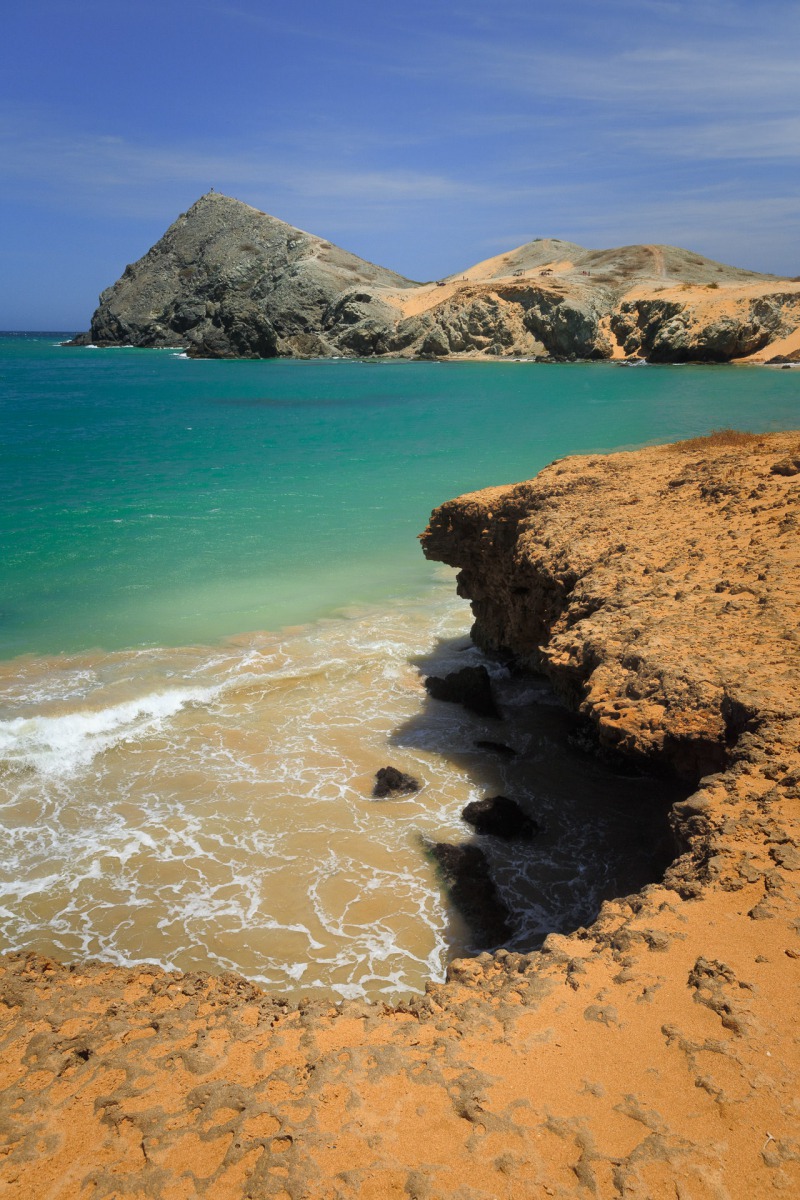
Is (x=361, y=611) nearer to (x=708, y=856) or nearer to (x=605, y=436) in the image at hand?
(x=708, y=856)

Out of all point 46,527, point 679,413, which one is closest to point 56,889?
point 46,527

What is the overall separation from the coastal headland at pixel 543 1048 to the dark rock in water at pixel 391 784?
320cm

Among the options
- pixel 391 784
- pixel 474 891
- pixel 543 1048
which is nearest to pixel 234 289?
pixel 391 784

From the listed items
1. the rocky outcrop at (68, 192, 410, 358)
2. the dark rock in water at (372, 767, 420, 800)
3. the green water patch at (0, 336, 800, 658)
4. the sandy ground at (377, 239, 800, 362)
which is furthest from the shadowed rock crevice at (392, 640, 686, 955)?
the rocky outcrop at (68, 192, 410, 358)

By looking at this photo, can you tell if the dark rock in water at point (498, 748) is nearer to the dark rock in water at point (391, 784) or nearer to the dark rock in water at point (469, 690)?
the dark rock in water at point (469, 690)

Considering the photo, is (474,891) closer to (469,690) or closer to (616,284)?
(469,690)

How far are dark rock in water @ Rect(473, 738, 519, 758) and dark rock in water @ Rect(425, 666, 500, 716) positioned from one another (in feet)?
2.41

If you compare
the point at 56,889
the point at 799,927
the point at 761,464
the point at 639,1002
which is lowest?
the point at 56,889

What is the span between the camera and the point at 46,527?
19.4 metres

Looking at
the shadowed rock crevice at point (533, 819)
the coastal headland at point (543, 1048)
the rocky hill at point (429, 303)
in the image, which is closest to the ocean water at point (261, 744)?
the shadowed rock crevice at point (533, 819)

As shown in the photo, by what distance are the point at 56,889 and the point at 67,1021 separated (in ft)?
9.80

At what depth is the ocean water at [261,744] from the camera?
6508 millimetres

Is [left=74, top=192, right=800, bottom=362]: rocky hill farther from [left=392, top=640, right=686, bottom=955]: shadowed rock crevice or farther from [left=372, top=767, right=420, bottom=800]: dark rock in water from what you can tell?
[left=372, top=767, right=420, bottom=800]: dark rock in water

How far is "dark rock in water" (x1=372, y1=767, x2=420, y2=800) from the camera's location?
8.27 meters
